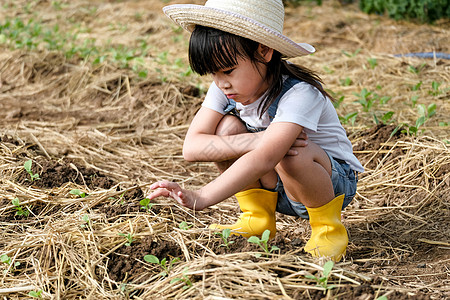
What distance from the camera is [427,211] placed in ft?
8.84

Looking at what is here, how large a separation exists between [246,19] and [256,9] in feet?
0.40

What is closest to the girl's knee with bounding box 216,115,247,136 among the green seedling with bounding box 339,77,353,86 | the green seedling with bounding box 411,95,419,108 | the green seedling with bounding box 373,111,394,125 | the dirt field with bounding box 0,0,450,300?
the dirt field with bounding box 0,0,450,300

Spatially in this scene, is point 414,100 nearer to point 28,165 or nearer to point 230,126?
point 230,126

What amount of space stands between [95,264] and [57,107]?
2.74m

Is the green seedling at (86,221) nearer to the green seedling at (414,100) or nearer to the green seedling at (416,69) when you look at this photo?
the green seedling at (414,100)

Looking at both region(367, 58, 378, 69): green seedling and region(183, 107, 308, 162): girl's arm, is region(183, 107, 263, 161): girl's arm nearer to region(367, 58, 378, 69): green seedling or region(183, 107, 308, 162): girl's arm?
region(183, 107, 308, 162): girl's arm

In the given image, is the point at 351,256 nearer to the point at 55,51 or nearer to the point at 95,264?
the point at 95,264

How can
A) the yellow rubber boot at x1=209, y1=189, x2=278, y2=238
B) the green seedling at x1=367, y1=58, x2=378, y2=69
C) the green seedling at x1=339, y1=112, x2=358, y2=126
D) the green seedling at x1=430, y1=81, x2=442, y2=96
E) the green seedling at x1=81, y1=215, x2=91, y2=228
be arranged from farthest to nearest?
the green seedling at x1=367, y1=58, x2=378, y2=69, the green seedling at x1=430, y1=81, x2=442, y2=96, the green seedling at x1=339, y1=112, x2=358, y2=126, the yellow rubber boot at x1=209, y1=189, x2=278, y2=238, the green seedling at x1=81, y1=215, x2=91, y2=228

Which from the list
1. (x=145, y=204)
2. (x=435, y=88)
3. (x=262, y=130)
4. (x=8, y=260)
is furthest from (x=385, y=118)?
(x=8, y=260)

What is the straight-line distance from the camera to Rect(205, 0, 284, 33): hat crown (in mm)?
2062

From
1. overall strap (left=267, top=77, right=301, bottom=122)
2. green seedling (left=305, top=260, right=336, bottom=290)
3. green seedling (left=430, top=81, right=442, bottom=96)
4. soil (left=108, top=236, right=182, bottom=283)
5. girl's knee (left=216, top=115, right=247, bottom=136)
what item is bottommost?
green seedling (left=430, top=81, right=442, bottom=96)

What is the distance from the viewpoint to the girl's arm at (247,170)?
78.4 inches

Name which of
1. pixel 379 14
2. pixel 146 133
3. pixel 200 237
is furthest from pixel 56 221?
pixel 379 14

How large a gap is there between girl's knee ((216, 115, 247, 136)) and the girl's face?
0.71ft
